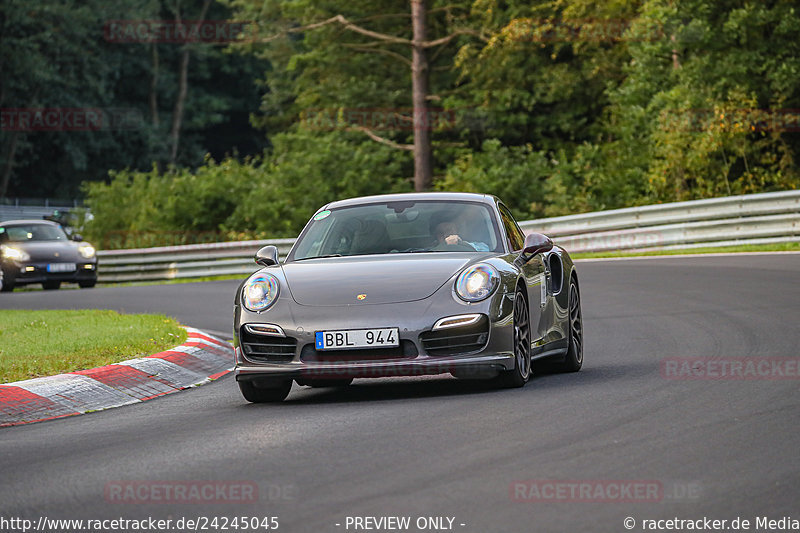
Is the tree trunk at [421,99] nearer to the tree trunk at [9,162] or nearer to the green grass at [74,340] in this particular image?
the green grass at [74,340]

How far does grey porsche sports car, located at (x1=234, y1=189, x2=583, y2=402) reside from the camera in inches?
332

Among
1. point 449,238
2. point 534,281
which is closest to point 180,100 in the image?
point 449,238

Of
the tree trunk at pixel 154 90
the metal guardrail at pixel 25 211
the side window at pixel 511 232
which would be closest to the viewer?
the side window at pixel 511 232

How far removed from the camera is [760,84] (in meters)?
27.6

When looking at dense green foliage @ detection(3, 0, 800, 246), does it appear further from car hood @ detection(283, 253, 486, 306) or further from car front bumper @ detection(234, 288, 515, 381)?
car front bumper @ detection(234, 288, 515, 381)

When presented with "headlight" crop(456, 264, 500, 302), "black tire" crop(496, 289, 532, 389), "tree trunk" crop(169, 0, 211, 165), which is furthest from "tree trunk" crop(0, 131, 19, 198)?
"headlight" crop(456, 264, 500, 302)

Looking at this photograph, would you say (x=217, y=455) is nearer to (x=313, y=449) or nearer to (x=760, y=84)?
(x=313, y=449)

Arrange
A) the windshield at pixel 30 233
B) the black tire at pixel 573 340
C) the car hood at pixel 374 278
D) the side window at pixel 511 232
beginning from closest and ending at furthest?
the car hood at pixel 374 278 < the side window at pixel 511 232 < the black tire at pixel 573 340 < the windshield at pixel 30 233

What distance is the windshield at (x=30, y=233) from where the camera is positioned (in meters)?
28.2

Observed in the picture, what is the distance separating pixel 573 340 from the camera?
10305 mm

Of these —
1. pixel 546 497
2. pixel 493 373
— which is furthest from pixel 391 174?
pixel 546 497

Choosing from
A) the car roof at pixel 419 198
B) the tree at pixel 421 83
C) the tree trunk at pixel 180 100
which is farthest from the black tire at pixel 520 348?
the tree trunk at pixel 180 100

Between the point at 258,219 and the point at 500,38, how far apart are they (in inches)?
303

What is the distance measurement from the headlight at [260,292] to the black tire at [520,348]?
1.59 meters
